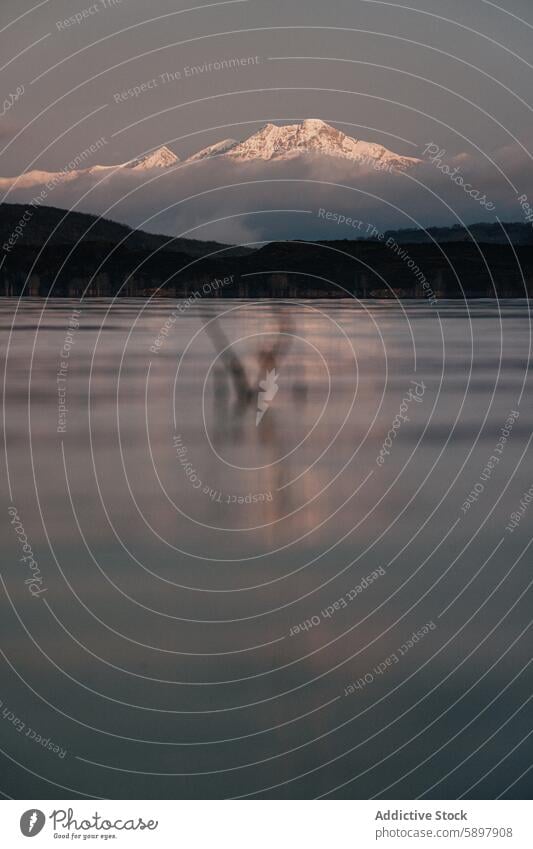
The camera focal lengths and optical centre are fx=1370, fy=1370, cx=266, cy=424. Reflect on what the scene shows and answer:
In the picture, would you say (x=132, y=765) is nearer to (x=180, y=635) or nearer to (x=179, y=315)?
(x=180, y=635)

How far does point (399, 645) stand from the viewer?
10.7 metres

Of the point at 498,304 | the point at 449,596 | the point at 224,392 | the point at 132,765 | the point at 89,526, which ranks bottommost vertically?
the point at 132,765

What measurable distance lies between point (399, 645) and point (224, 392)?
18.2 meters

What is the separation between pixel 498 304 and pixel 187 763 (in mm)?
79927

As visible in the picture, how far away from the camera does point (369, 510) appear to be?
15469 mm

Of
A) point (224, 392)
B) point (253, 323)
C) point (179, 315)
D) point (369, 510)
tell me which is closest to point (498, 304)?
point (179, 315)

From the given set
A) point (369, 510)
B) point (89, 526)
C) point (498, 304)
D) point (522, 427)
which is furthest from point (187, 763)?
point (498, 304)

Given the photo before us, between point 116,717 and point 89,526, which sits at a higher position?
point 89,526

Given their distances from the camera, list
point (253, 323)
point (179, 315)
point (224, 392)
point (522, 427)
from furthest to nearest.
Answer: point (179, 315), point (253, 323), point (224, 392), point (522, 427)

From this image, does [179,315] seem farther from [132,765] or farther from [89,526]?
[132,765]

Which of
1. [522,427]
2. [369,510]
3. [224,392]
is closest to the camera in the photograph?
[369,510]

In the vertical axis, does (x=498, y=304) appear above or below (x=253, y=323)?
above

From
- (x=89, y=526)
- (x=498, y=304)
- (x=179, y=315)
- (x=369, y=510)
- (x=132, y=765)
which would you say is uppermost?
(x=498, y=304)

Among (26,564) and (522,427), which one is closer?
(26,564)
